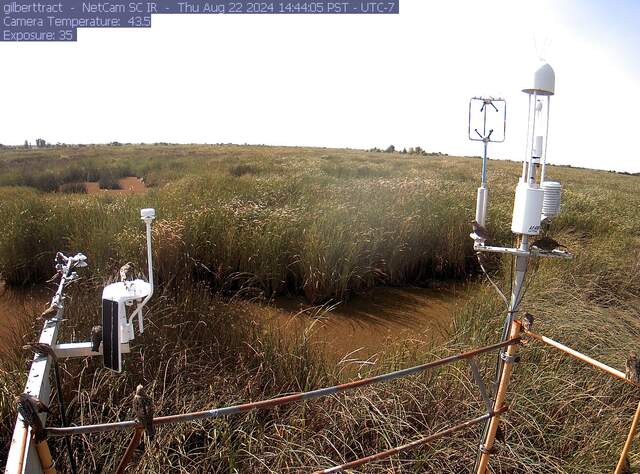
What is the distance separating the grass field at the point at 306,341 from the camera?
7.64 ft

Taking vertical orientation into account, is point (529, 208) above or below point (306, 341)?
above

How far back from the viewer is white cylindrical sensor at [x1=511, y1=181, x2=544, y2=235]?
2023 millimetres

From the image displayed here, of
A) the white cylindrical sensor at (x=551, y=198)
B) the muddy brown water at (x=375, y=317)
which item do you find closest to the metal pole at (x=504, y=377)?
the white cylindrical sensor at (x=551, y=198)

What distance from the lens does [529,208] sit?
204cm

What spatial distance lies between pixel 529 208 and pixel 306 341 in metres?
1.68

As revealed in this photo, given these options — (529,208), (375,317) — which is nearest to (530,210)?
(529,208)

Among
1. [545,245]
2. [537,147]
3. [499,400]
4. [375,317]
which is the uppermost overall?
[537,147]

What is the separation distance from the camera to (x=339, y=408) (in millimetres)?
2531

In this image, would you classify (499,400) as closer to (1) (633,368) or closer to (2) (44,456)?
(1) (633,368)

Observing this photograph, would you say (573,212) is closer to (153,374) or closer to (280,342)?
(280,342)

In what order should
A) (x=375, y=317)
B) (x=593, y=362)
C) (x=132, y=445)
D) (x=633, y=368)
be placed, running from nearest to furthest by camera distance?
(x=132, y=445) → (x=633, y=368) → (x=593, y=362) → (x=375, y=317)

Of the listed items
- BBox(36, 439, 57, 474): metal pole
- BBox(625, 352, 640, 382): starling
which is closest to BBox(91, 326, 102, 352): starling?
BBox(36, 439, 57, 474): metal pole

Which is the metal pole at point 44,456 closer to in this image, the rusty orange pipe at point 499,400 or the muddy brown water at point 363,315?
the rusty orange pipe at point 499,400

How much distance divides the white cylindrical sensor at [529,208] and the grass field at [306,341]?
1.06 meters
